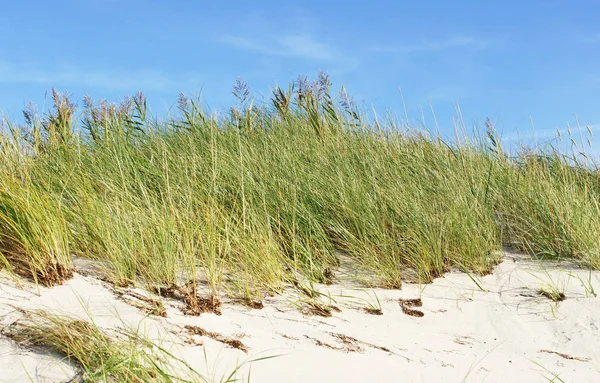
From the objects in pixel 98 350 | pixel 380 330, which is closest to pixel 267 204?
pixel 380 330

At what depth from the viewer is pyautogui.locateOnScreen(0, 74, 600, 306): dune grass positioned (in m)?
3.19

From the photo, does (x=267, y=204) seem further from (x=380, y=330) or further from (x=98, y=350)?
(x=98, y=350)

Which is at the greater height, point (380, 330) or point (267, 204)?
point (267, 204)

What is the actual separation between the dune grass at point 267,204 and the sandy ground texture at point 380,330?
0.17 metres

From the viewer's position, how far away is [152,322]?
104 inches

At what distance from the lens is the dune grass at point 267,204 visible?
3191mm

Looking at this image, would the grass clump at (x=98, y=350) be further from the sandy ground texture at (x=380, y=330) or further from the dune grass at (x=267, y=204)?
the dune grass at (x=267, y=204)

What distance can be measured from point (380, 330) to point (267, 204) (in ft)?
4.07

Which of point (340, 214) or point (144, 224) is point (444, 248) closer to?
point (340, 214)

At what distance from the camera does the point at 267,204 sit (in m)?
3.98

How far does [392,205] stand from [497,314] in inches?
38.5

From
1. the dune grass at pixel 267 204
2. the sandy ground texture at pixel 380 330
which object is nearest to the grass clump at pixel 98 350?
the sandy ground texture at pixel 380 330

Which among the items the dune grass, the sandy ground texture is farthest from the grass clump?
the dune grass

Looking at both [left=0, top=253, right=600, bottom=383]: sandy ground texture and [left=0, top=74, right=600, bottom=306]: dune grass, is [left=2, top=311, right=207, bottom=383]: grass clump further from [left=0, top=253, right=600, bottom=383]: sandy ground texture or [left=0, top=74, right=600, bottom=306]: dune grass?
[left=0, top=74, right=600, bottom=306]: dune grass
